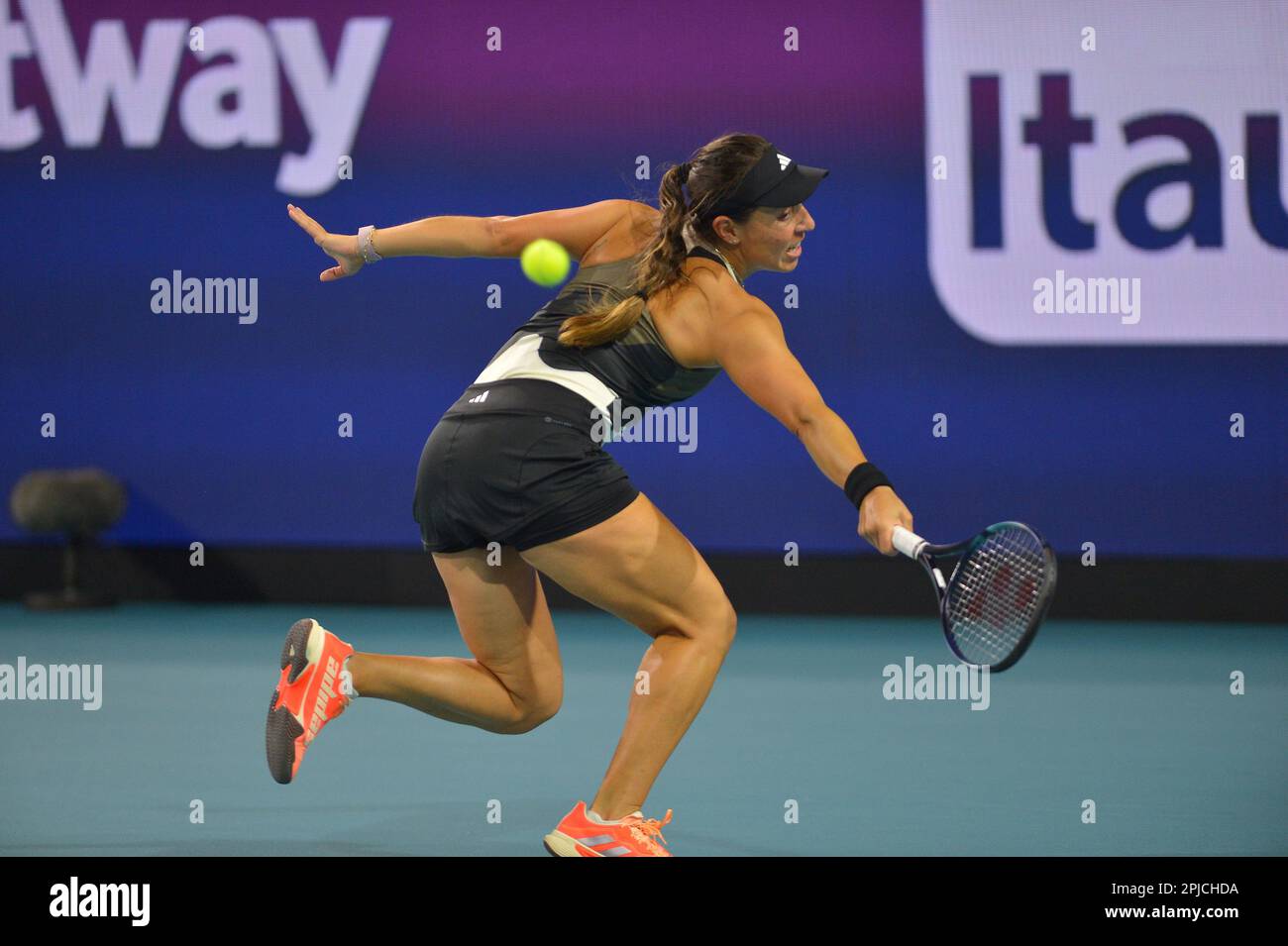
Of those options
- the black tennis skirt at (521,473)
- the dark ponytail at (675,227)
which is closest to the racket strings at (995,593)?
the black tennis skirt at (521,473)

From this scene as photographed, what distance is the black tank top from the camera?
3637mm

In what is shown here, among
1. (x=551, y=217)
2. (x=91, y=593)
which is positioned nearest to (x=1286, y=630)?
(x=551, y=217)

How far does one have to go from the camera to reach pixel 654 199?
7.43m

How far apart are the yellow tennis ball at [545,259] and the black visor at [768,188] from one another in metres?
0.36

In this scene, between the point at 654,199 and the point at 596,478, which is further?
the point at 654,199

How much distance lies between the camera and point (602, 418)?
3.70 metres

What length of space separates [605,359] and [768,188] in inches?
20.7

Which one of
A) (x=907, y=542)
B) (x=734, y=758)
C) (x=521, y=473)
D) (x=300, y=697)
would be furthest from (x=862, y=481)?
(x=734, y=758)

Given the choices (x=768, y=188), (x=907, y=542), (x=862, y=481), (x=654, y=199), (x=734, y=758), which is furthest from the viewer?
(x=654, y=199)

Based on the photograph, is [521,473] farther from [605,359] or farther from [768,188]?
[768,188]

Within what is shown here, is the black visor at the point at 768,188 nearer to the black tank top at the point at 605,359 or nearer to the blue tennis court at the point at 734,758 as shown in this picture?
the black tank top at the point at 605,359

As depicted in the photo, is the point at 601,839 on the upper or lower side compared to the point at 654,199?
lower

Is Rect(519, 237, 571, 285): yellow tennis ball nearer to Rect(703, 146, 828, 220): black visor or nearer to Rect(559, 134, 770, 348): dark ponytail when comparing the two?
Rect(559, 134, 770, 348): dark ponytail

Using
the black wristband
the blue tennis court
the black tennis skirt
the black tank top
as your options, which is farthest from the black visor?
the blue tennis court
